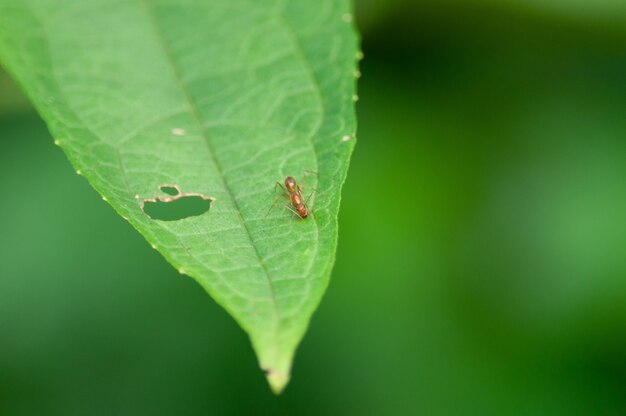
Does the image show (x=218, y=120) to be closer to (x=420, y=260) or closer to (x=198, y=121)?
(x=198, y=121)

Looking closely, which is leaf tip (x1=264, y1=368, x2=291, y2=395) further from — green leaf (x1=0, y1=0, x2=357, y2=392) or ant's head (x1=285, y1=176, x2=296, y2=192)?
ant's head (x1=285, y1=176, x2=296, y2=192)

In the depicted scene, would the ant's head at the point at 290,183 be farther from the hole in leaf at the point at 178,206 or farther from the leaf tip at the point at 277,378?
the leaf tip at the point at 277,378

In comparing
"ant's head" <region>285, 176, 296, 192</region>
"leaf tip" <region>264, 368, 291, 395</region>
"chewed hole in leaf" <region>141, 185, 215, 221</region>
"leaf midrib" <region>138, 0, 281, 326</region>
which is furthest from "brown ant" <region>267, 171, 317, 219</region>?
"leaf tip" <region>264, 368, 291, 395</region>

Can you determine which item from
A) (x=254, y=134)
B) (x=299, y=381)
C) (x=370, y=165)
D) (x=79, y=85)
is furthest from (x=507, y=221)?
(x=79, y=85)

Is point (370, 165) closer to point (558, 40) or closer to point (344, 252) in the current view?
point (344, 252)

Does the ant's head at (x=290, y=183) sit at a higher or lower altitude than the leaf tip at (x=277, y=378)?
higher

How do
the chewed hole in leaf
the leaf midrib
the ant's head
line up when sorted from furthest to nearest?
the ant's head < the chewed hole in leaf < the leaf midrib

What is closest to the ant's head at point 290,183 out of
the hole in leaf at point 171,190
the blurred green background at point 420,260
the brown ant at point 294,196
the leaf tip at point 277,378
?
the brown ant at point 294,196
